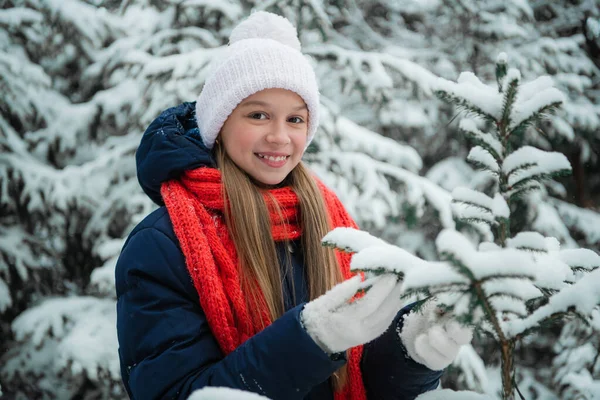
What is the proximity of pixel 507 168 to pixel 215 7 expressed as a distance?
3.75 m

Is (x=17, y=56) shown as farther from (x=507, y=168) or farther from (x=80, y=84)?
(x=507, y=168)

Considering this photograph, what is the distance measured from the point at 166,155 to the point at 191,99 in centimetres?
223

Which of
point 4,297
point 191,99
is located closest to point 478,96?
point 191,99

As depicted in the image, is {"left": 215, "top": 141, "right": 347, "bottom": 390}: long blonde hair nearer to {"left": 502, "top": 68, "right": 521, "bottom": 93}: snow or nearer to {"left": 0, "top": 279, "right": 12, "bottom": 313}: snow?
{"left": 502, "top": 68, "right": 521, "bottom": 93}: snow

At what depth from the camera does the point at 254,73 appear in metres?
1.68

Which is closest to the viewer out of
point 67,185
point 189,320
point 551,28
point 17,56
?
point 189,320

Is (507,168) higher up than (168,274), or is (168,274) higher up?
(507,168)

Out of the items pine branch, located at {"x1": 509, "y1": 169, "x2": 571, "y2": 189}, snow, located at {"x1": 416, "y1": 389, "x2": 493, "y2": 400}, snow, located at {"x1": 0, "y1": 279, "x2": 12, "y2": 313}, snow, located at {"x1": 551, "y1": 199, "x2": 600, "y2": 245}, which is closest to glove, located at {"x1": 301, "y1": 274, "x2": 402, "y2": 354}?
snow, located at {"x1": 416, "y1": 389, "x2": 493, "y2": 400}

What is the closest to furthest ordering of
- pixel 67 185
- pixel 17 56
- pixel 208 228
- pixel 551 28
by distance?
pixel 208 228, pixel 67 185, pixel 17 56, pixel 551 28

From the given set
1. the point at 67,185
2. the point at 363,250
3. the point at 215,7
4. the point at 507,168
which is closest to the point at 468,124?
the point at 507,168

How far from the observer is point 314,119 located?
1.85 metres

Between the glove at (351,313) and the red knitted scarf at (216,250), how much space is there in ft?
1.23

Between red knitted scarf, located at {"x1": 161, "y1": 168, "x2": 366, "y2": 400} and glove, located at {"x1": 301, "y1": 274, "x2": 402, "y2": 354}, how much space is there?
0.38m

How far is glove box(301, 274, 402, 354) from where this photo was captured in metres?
1.00
